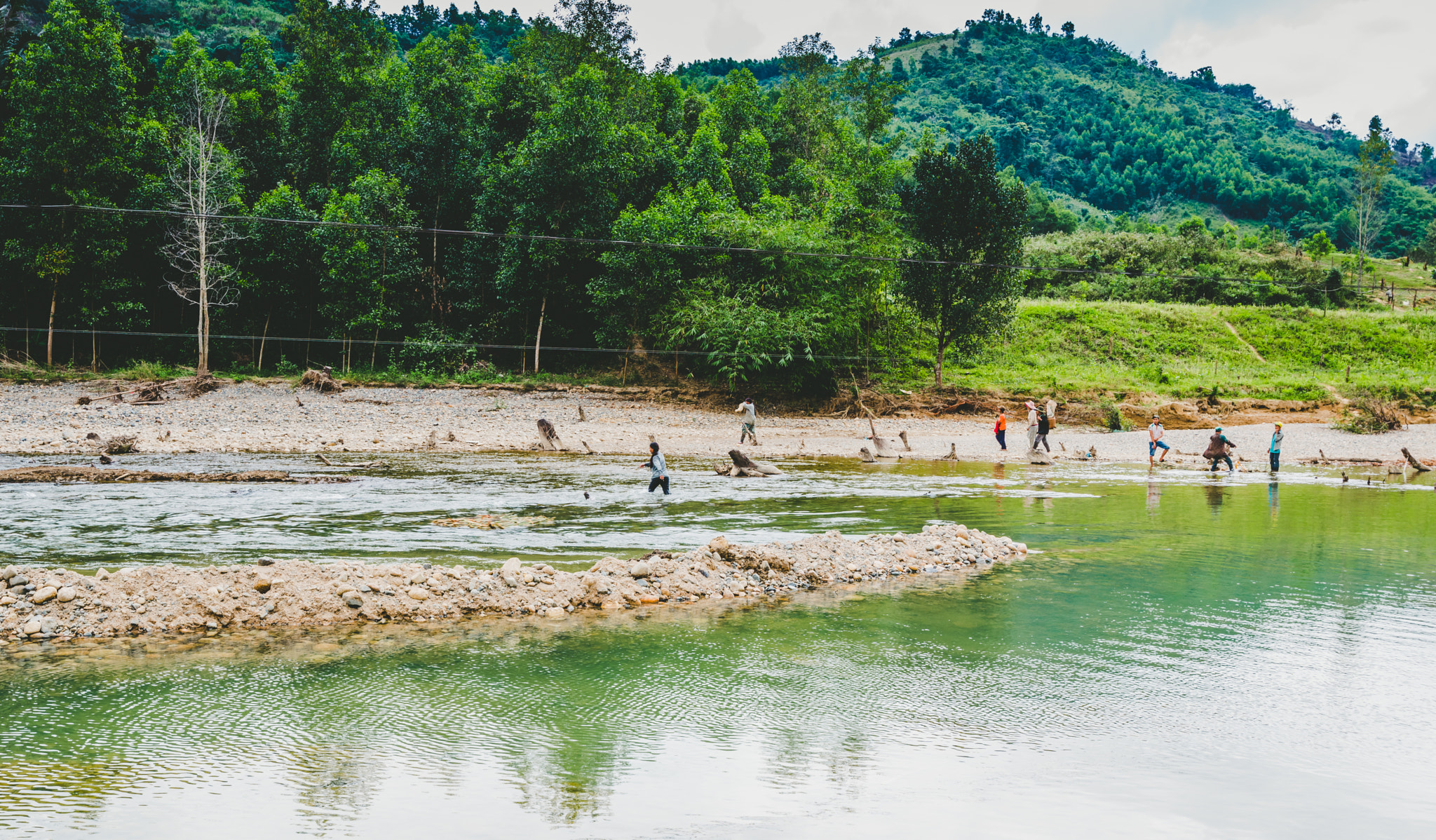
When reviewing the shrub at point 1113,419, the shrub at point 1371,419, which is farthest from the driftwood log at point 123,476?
the shrub at point 1371,419

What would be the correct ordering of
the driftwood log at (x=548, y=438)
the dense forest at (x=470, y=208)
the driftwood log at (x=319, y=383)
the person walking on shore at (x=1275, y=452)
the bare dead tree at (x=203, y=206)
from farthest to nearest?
1. the dense forest at (x=470, y=208)
2. the bare dead tree at (x=203, y=206)
3. the driftwood log at (x=319, y=383)
4. the driftwood log at (x=548, y=438)
5. the person walking on shore at (x=1275, y=452)

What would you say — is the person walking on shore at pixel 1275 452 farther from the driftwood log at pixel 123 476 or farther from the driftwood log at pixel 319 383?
the driftwood log at pixel 319 383

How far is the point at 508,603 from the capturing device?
1249 centimetres

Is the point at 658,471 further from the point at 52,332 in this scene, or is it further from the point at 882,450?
the point at 52,332

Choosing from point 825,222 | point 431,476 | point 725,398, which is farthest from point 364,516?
point 825,222

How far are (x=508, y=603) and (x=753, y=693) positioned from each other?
448cm

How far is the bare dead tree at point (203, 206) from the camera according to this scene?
4303cm

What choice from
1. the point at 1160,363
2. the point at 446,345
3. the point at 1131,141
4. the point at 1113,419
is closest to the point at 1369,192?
the point at 1131,141

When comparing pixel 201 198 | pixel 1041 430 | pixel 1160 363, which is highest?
pixel 201 198

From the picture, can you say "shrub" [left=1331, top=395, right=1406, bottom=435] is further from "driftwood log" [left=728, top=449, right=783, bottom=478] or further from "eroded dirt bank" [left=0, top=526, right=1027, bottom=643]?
"eroded dirt bank" [left=0, top=526, right=1027, bottom=643]

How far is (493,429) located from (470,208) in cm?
2247

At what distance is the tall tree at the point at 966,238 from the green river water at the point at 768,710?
30028 millimetres

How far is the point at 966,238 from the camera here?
46.8 m

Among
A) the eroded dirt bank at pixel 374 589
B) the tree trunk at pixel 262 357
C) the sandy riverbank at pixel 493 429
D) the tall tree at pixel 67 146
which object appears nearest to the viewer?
the eroded dirt bank at pixel 374 589
